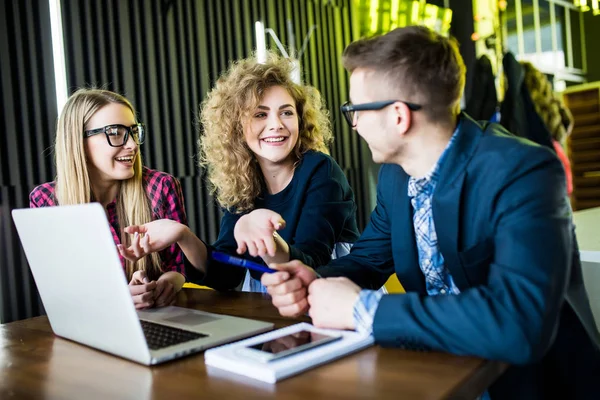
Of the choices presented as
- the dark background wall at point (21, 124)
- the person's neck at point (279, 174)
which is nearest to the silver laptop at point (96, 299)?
the person's neck at point (279, 174)

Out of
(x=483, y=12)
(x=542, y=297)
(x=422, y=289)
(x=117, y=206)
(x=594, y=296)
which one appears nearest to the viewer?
(x=542, y=297)

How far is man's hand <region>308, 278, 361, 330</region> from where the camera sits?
1.05 metres

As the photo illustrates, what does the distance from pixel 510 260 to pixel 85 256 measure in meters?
0.74

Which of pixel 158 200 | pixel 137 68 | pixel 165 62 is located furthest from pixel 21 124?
pixel 158 200

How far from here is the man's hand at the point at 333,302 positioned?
3.46ft

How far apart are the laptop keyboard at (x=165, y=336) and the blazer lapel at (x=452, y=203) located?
0.54 m

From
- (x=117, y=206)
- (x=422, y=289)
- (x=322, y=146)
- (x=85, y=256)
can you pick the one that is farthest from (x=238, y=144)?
(x=85, y=256)

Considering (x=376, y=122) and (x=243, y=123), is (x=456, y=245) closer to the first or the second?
(x=376, y=122)

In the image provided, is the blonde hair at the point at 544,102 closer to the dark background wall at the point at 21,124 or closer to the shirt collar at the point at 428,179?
the shirt collar at the point at 428,179

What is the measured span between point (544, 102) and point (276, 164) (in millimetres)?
2700

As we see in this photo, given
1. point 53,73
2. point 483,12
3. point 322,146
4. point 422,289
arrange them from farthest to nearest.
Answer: point 483,12 → point 53,73 → point 322,146 → point 422,289

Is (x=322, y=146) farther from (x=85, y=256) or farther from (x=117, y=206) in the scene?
(x=85, y=256)

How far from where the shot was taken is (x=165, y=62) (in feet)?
12.7

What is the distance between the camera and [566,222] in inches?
42.4
